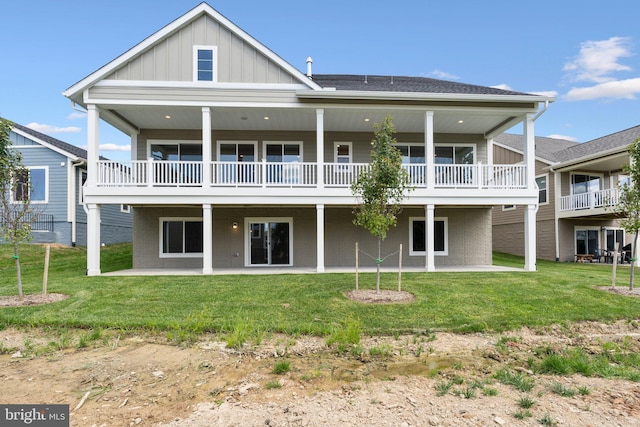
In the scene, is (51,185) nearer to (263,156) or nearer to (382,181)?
(263,156)

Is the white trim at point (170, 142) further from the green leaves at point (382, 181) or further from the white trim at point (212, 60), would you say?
the green leaves at point (382, 181)

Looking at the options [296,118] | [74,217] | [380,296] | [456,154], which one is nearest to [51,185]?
[74,217]

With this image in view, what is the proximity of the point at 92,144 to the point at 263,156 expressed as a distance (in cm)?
557

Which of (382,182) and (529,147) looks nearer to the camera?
(382,182)

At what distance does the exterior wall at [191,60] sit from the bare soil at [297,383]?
8.43m

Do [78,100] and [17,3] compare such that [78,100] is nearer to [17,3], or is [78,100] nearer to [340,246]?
[17,3]

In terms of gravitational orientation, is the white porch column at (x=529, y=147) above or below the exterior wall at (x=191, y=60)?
below

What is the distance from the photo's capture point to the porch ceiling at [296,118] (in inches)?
460

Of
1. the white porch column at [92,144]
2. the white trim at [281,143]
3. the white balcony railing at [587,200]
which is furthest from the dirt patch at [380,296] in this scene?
the white balcony railing at [587,200]

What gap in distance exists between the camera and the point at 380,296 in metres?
7.96

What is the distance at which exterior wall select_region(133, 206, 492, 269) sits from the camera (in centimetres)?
1334

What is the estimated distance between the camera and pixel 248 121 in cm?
1280

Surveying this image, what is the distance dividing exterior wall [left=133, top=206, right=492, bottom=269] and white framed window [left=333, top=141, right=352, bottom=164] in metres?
2.02

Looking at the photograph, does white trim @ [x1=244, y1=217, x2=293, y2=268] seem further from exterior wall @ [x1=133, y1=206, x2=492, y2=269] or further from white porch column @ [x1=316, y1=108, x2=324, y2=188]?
white porch column @ [x1=316, y1=108, x2=324, y2=188]
